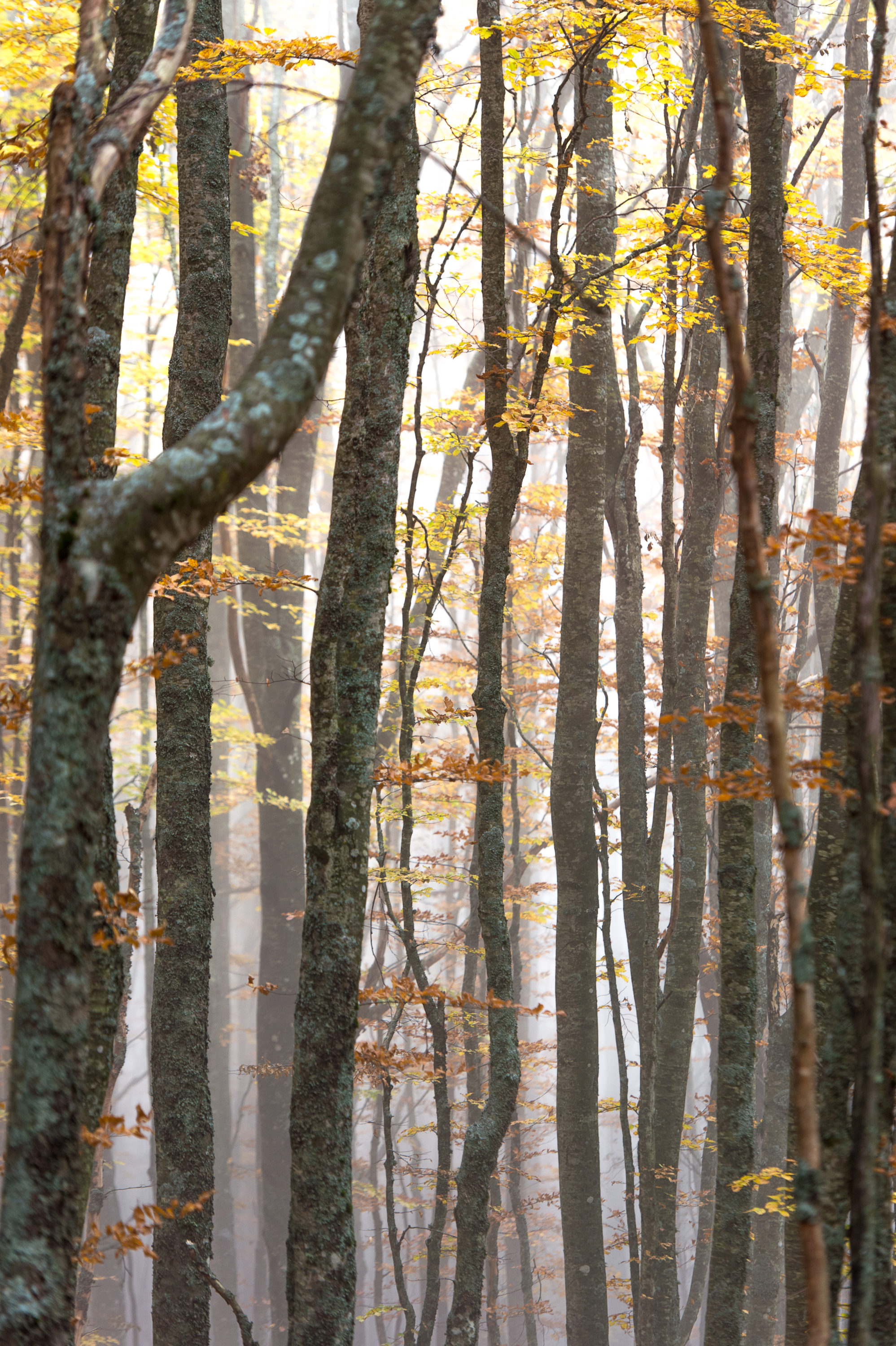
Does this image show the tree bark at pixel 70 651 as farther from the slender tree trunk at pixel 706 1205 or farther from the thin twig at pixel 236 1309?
the slender tree trunk at pixel 706 1205

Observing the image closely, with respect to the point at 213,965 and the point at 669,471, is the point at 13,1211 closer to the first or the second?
the point at 669,471

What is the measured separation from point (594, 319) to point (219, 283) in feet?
10.4

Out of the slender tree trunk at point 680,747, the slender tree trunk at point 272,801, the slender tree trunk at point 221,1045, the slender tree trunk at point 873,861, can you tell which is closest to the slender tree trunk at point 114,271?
the slender tree trunk at point 873,861

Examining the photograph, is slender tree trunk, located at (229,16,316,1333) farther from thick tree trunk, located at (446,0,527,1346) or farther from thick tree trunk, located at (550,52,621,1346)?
thick tree trunk, located at (446,0,527,1346)

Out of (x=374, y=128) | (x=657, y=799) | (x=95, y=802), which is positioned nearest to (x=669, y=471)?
(x=657, y=799)

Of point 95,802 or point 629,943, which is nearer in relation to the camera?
point 95,802

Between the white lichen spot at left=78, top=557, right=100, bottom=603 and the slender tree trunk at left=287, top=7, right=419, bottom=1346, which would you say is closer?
the white lichen spot at left=78, top=557, right=100, bottom=603

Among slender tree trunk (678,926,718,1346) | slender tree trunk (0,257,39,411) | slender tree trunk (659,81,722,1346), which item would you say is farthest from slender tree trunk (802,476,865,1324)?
slender tree trunk (678,926,718,1346)

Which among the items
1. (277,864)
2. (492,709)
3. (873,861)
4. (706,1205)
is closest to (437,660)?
(277,864)

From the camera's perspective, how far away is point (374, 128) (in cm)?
223

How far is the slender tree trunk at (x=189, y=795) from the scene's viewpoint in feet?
16.6

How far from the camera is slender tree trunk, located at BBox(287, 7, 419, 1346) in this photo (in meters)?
3.91

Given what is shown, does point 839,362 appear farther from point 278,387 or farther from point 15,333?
point 278,387

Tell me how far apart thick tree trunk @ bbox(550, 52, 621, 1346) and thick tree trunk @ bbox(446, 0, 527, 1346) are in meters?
2.11
